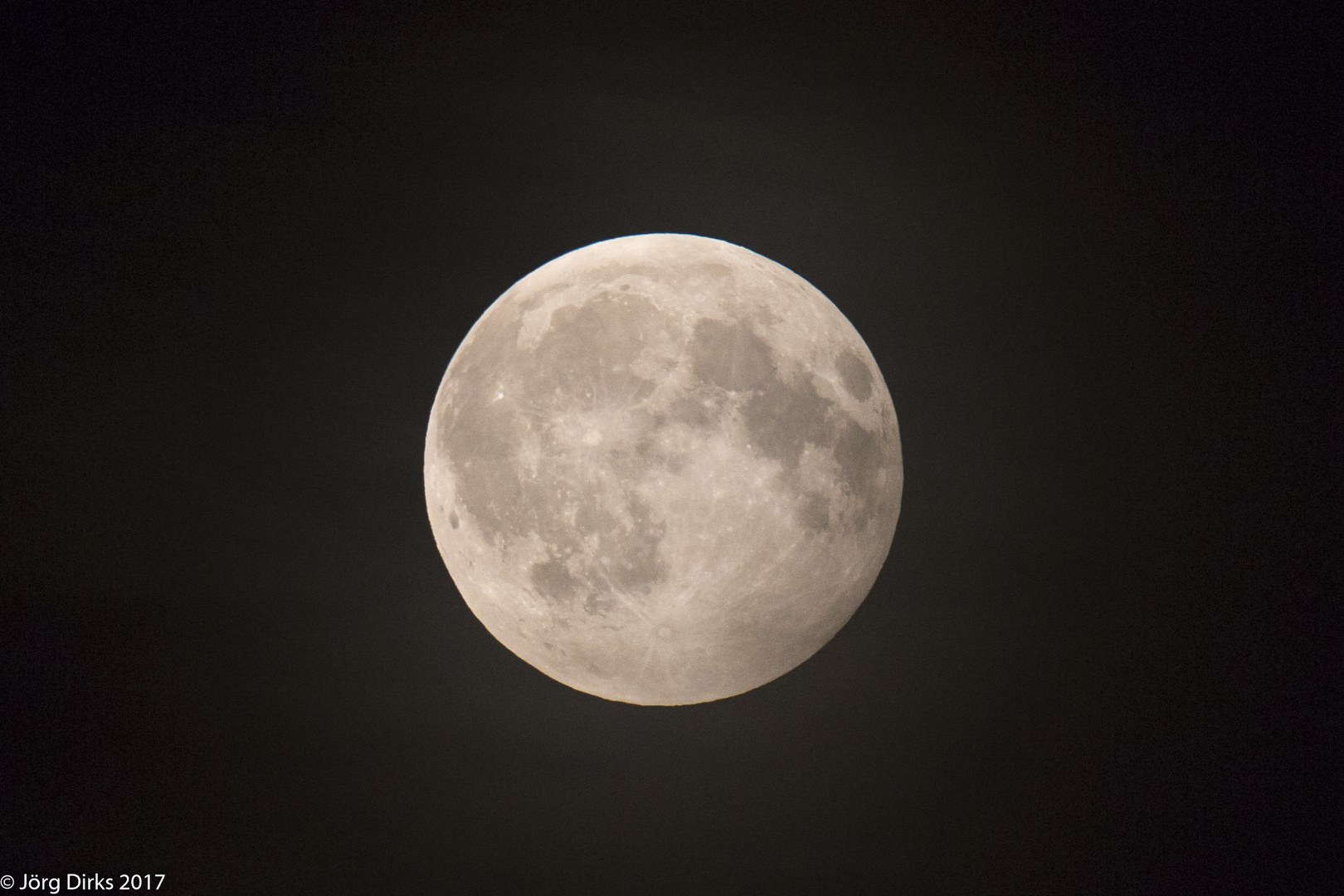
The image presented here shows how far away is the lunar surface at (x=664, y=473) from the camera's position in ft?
7.84

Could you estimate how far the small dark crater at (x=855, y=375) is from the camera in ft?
8.87

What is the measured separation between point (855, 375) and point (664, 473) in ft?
2.63

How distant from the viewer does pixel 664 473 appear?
2.36 metres

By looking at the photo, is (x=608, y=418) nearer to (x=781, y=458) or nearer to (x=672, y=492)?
(x=672, y=492)

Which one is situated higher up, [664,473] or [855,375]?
[855,375]

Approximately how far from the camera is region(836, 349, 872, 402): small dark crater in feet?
8.87

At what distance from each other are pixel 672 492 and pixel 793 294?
877mm

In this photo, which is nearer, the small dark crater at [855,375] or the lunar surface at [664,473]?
the lunar surface at [664,473]

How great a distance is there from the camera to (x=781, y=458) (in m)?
2.44

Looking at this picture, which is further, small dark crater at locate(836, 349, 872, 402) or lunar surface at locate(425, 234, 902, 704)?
small dark crater at locate(836, 349, 872, 402)

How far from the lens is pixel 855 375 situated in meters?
2.75

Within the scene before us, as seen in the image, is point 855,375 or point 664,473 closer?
point 664,473

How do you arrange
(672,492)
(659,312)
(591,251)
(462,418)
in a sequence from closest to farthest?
(672,492)
(659,312)
(462,418)
(591,251)

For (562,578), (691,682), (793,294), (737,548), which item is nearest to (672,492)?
(737,548)
